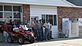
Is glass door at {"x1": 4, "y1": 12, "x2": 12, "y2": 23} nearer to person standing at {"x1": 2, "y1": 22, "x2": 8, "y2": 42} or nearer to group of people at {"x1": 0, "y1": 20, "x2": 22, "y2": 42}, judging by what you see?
group of people at {"x1": 0, "y1": 20, "x2": 22, "y2": 42}

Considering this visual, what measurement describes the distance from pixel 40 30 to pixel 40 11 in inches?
114

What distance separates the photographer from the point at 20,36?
20.5 meters

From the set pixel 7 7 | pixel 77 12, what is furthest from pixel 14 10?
pixel 77 12

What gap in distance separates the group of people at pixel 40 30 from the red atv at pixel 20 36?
6.25ft

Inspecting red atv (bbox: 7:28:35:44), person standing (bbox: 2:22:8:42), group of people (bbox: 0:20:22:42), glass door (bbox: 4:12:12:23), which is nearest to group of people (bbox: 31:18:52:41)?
group of people (bbox: 0:20:22:42)

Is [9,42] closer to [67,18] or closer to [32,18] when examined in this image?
[32,18]

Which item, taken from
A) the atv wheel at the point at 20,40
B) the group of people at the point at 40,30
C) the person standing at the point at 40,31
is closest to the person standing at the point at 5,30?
the atv wheel at the point at 20,40

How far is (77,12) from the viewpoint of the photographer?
28.5 meters

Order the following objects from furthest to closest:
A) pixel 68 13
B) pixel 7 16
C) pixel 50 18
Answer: pixel 68 13
pixel 50 18
pixel 7 16

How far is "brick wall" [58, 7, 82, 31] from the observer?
26.8 m

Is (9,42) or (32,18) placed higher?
(32,18)

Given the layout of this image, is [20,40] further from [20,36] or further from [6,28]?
[6,28]

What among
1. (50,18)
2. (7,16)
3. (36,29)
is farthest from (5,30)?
(50,18)

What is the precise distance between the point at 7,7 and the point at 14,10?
0.74 m
